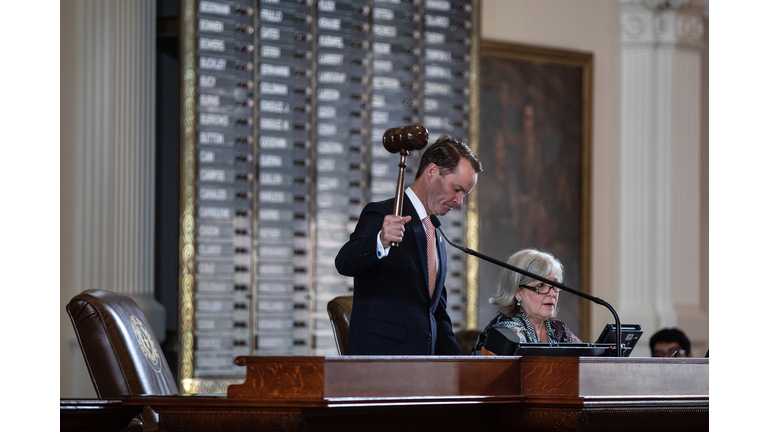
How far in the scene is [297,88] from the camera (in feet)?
18.9

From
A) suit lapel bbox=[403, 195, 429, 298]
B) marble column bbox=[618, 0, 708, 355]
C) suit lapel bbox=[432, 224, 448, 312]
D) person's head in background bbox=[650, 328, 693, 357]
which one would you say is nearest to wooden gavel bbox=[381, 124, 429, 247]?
suit lapel bbox=[403, 195, 429, 298]

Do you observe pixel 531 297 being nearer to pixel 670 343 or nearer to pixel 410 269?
pixel 410 269

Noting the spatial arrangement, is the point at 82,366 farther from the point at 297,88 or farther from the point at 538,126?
the point at 538,126

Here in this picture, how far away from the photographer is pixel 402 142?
3.10 m

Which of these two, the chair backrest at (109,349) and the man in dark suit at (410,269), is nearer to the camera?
the man in dark suit at (410,269)

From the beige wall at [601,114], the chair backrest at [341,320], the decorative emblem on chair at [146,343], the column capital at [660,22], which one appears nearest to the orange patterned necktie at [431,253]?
the decorative emblem on chair at [146,343]

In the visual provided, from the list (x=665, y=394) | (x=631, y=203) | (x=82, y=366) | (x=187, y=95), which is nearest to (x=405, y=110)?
(x=187, y=95)

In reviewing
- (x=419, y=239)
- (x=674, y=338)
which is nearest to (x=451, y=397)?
(x=419, y=239)

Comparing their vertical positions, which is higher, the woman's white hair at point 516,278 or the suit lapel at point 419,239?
the suit lapel at point 419,239

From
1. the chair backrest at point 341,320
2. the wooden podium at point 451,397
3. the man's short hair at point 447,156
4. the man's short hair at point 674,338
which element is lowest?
the man's short hair at point 674,338

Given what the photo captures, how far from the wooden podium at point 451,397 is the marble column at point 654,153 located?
428 cm

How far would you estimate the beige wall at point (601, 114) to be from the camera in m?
6.82

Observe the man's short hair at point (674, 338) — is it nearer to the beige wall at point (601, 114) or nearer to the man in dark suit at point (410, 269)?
the beige wall at point (601, 114)

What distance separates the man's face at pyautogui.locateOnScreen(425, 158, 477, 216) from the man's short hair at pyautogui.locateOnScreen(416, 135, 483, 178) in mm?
15
